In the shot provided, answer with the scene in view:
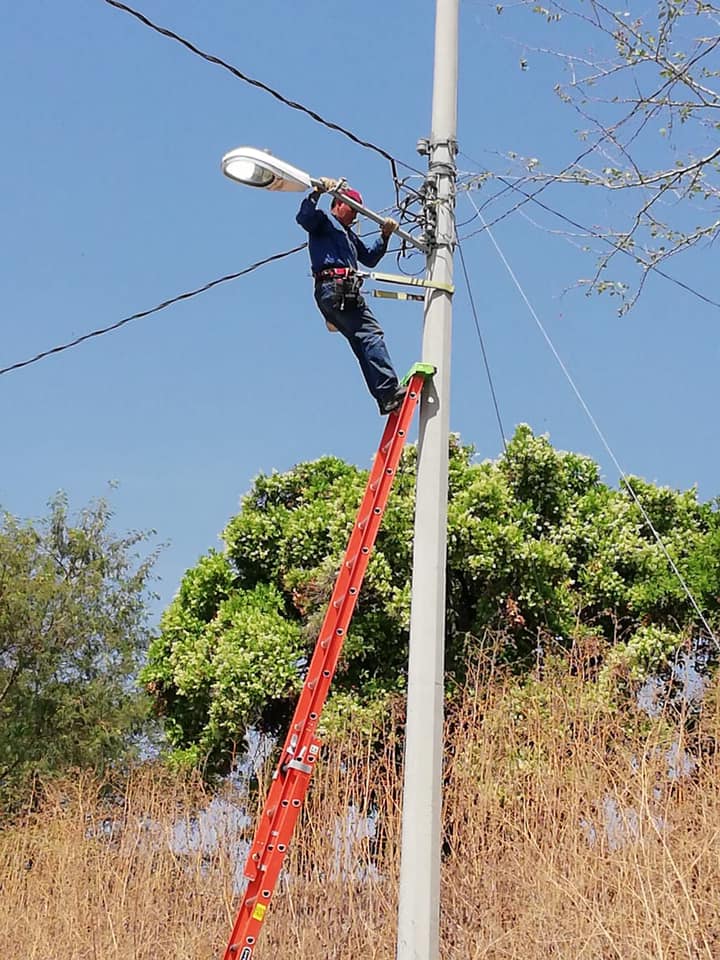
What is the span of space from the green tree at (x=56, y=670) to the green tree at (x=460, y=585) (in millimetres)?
1212

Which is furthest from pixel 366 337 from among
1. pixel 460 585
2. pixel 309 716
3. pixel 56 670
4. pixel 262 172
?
pixel 56 670

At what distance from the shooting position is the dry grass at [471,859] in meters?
6.13

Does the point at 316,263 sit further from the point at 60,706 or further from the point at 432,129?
the point at 60,706

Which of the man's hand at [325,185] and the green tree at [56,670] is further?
the green tree at [56,670]

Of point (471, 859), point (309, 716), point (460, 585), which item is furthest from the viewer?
point (460, 585)

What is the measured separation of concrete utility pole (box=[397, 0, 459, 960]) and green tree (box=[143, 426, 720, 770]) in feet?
14.6

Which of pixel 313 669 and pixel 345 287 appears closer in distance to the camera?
pixel 313 669

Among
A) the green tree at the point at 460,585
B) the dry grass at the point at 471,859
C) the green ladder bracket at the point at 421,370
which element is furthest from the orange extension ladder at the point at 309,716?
the green tree at the point at 460,585

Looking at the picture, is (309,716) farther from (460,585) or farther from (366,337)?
(460,585)

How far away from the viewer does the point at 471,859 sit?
7035 mm

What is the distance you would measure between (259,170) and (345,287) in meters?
0.56

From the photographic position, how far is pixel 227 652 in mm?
9586

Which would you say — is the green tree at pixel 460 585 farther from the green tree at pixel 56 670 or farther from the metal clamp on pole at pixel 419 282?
the metal clamp on pole at pixel 419 282

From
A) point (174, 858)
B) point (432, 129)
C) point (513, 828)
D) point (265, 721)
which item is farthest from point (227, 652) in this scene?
point (432, 129)
